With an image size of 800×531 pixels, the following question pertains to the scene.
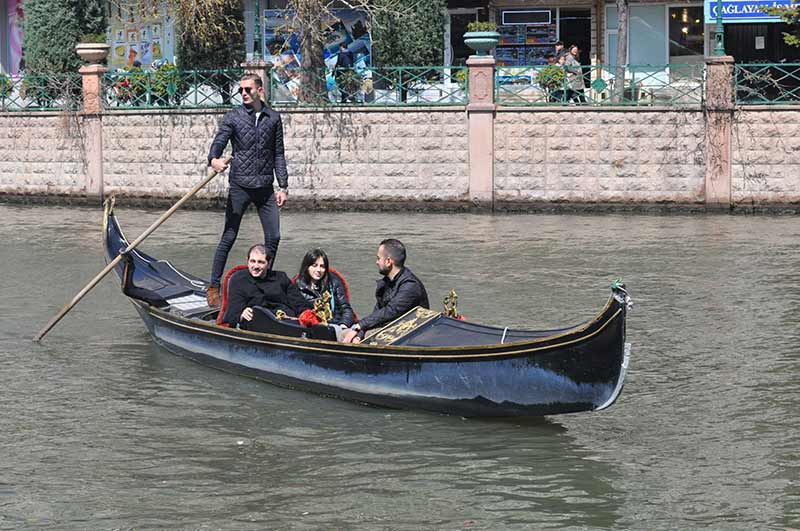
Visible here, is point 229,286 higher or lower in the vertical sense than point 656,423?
higher

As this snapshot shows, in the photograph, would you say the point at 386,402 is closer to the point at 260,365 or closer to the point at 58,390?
the point at 260,365

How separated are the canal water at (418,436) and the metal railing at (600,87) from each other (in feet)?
25.9

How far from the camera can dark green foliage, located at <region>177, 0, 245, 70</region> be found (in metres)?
29.1

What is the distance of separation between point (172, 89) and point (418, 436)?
60.2ft

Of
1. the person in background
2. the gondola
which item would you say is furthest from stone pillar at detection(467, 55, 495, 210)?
the gondola

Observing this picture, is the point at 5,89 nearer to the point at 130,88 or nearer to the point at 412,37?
the point at 130,88

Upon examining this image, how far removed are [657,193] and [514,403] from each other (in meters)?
15.6

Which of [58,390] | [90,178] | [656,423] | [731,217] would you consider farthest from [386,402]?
[90,178]

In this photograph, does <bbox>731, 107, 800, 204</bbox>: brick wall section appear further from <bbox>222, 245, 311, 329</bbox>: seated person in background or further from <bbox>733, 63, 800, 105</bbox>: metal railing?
<bbox>222, 245, 311, 329</bbox>: seated person in background

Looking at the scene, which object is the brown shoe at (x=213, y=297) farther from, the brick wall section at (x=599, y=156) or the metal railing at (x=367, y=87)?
the metal railing at (x=367, y=87)

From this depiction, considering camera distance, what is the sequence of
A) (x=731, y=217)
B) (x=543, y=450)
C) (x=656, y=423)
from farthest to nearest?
(x=731, y=217), (x=656, y=423), (x=543, y=450)

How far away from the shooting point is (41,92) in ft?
95.9

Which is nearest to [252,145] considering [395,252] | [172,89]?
[395,252]

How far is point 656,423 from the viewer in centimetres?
1077
